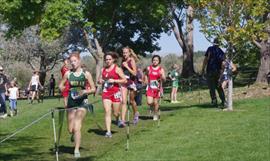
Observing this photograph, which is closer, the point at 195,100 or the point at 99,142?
the point at 99,142

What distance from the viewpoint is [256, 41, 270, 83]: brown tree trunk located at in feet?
105

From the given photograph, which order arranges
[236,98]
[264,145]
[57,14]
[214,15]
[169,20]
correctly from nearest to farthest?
[264,145], [214,15], [236,98], [57,14], [169,20]

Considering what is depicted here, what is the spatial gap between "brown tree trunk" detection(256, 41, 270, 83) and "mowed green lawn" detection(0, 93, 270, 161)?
1541cm

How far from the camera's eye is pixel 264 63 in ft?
108

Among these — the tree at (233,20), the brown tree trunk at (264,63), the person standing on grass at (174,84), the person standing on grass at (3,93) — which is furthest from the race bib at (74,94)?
the brown tree trunk at (264,63)

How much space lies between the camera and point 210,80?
18344 millimetres

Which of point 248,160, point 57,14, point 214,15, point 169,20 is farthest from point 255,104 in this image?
point 169,20

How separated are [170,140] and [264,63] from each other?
72.2 ft

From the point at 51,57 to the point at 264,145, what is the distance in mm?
63417

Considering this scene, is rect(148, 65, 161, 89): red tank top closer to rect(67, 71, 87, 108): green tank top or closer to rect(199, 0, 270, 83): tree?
rect(199, 0, 270, 83): tree

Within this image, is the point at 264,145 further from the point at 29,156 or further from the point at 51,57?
the point at 51,57

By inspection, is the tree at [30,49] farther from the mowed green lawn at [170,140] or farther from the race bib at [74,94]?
the race bib at [74,94]

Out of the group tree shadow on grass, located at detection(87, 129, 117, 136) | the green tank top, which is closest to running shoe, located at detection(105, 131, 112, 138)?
tree shadow on grass, located at detection(87, 129, 117, 136)

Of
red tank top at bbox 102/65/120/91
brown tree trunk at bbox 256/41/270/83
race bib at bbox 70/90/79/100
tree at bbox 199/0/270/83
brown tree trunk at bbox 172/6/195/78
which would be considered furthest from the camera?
brown tree trunk at bbox 172/6/195/78
